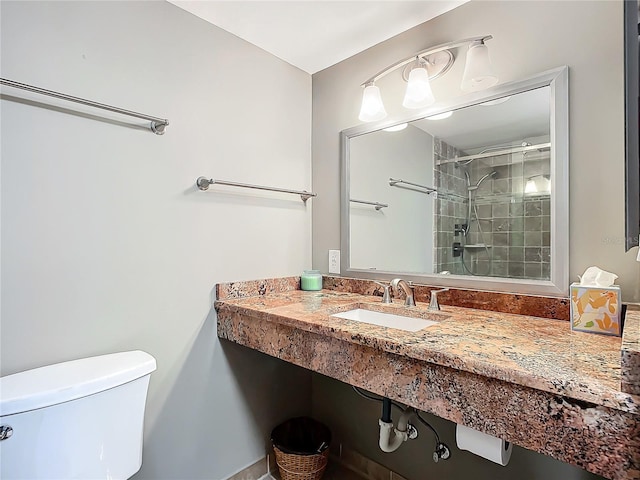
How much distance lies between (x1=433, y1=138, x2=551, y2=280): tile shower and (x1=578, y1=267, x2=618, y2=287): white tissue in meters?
0.14

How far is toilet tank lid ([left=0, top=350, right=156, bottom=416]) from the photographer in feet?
3.00

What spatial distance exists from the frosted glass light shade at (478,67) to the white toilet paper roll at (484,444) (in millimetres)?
1223

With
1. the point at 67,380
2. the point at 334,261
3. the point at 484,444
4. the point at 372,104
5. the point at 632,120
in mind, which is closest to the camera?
the point at 632,120

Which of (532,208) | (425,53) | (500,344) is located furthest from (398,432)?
(425,53)

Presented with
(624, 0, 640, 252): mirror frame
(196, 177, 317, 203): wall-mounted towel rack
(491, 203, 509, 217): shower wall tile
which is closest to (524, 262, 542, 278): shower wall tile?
(491, 203, 509, 217): shower wall tile

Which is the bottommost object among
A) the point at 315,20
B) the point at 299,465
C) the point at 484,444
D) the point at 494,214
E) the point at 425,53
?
the point at 299,465

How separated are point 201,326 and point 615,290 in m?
1.52

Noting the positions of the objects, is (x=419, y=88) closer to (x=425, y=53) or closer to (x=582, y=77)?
(x=425, y=53)

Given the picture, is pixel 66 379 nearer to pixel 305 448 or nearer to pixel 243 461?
pixel 243 461

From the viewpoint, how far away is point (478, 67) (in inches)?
52.7

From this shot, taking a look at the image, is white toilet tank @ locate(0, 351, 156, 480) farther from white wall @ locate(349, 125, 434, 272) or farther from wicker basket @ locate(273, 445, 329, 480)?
white wall @ locate(349, 125, 434, 272)

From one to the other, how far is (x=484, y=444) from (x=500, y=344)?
256mm

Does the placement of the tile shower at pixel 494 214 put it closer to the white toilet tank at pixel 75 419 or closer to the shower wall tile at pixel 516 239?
the shower wall tile at pixel 516 239

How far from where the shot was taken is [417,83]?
148 cm
